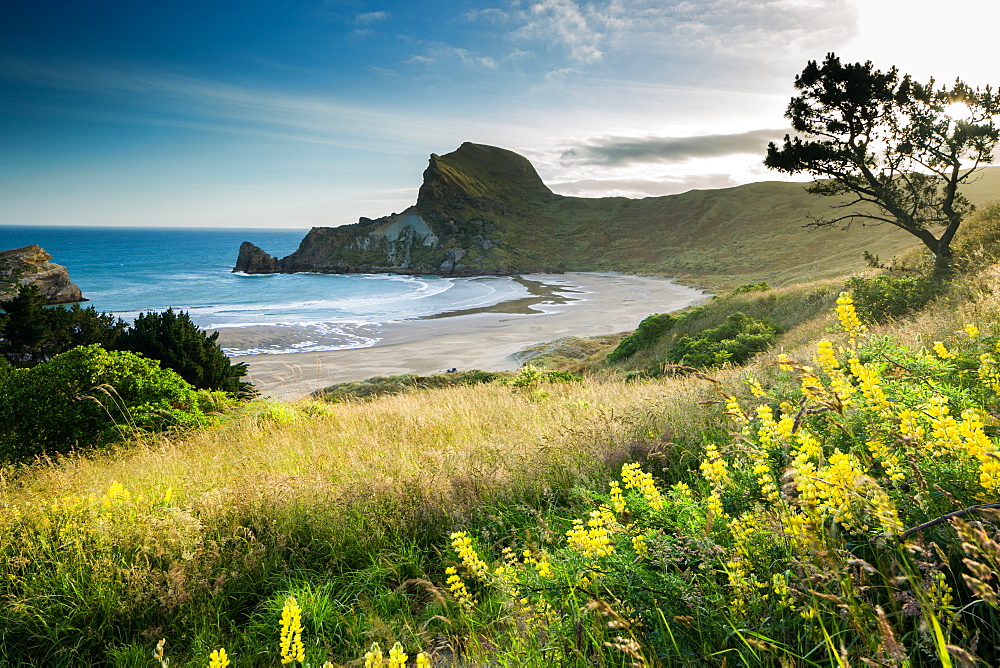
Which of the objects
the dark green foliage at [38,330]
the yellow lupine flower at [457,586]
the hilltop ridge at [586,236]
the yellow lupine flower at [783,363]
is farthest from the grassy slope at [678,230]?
the yellow lupine flower at [457,586]

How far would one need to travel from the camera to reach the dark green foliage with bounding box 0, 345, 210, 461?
23.2ft

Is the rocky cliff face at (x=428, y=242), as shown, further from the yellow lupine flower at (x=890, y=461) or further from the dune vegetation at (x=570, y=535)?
the yellow lupine flower at (x=890, y=461)

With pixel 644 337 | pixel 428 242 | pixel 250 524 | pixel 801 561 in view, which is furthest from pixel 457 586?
pixel 428 242

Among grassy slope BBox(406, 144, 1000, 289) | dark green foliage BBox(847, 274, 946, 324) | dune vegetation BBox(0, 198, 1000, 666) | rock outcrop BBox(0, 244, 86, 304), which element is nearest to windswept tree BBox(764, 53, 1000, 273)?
dark green foliage BBox(847, 274, 946, 324)

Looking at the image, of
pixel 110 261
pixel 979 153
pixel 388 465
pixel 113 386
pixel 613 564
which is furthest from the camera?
pixel 110 261

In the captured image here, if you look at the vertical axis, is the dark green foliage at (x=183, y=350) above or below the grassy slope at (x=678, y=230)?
below

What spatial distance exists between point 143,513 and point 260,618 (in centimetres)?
140

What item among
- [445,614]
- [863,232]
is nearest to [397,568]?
[445,614]

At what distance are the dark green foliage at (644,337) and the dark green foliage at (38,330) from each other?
16725mm

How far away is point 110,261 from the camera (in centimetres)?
11031

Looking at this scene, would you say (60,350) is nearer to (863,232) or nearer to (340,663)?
(340,663)

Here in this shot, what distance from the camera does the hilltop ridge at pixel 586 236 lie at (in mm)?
77938

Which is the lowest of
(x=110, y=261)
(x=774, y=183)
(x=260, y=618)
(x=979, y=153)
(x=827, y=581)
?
(x=260, y=618)

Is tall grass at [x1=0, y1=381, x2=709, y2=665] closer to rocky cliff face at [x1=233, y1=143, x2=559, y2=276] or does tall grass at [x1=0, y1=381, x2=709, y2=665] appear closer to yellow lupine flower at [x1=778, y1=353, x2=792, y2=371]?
yellow lupine flower at [x1=778, y1=353, x2=792, y2=371]
